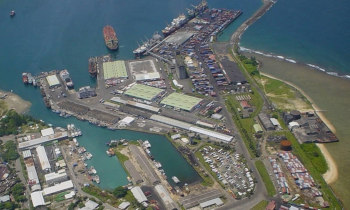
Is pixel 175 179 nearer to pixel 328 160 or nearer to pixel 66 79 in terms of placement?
pixel 328 160

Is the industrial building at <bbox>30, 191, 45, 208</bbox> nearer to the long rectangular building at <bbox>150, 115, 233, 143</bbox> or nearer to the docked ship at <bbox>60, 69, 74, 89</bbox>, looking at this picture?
the long rectangular building at <bbox>150, 115, 233, 143</bbox>

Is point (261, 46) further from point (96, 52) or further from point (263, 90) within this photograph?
point (96, 52)

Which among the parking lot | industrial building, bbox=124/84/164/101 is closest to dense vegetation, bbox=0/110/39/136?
industrial building, bbox=124/84/164/101

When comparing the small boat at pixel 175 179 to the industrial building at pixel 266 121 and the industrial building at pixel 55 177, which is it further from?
the industrial building at pixel 266 121

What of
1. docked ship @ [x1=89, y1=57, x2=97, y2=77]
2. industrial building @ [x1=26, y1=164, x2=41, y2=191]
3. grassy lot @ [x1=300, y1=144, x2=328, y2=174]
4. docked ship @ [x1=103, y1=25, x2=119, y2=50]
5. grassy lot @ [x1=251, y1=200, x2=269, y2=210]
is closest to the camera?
grassy lot @ [x1=251, y1=200, x2=269, y2=210]

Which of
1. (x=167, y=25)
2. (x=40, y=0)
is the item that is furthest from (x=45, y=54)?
(x=40, y=0)

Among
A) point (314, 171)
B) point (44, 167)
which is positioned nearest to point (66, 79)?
point (44, 167)

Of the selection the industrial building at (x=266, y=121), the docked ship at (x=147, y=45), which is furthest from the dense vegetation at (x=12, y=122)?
the industrial building at (x=266, y=121)
